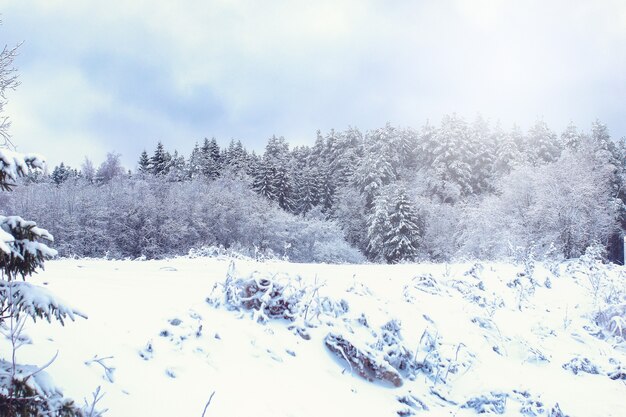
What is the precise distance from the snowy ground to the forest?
42.2 ft

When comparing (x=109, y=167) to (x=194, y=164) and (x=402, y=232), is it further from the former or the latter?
(x=402, y=232)

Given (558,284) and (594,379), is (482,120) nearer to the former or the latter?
(558,284)

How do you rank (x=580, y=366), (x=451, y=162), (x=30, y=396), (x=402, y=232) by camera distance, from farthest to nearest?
1. (x=451, y=162)
2. (x=402, y=232)
3. (x=580, y=366)
4. (x=30, y=396)

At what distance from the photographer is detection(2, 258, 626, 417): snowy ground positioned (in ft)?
16.7

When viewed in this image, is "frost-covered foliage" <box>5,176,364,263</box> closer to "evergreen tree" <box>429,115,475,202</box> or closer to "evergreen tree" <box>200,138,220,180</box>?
"evergreen tree" <box>200,138,220,180</box>

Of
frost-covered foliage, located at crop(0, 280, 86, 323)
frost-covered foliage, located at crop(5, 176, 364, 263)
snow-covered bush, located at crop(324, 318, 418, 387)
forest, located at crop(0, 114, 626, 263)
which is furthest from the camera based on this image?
frost-covered foliage, located at crop(5, 176, 364, 263)

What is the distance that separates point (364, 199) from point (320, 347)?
46.5 metres

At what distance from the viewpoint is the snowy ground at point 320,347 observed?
510 cm

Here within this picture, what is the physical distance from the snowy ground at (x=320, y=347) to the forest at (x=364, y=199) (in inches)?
506

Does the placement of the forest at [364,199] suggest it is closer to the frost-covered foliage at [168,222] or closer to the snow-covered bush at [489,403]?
the frost-covered foliage at [168,222]

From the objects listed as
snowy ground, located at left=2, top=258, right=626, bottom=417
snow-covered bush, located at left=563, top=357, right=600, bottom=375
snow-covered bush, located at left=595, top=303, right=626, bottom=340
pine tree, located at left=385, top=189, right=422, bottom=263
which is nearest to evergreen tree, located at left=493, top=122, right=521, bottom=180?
pine tree, located at left=385, top=189, right=422, bottom=263

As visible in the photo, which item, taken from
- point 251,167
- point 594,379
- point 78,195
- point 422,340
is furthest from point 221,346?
point 251,167

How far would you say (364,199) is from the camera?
175 ft

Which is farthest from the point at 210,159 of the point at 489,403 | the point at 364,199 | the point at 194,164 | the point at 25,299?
the point at 25,299
